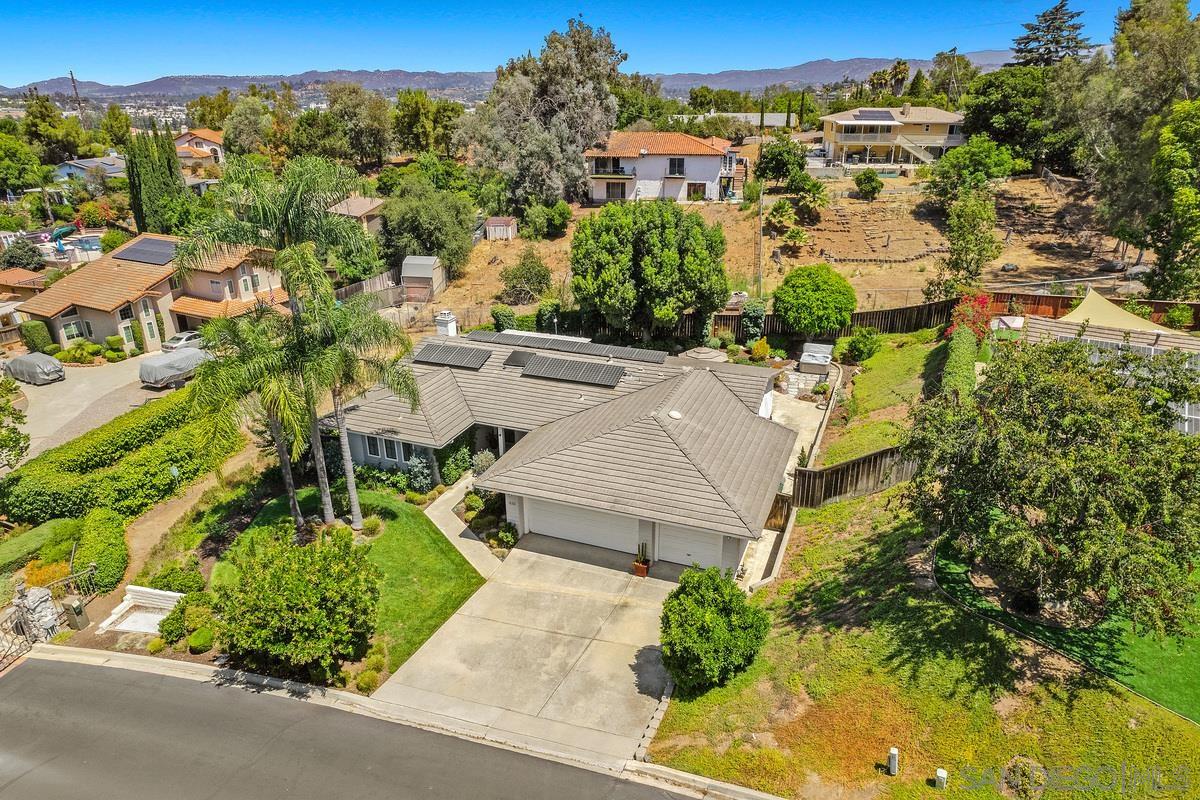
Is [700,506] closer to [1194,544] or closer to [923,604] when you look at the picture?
[923,604]

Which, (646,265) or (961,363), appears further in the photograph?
(646,265)

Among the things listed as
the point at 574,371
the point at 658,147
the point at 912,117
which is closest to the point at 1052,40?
the point at 912,117

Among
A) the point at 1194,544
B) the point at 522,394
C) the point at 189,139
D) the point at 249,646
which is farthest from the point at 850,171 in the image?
the point at 189,139

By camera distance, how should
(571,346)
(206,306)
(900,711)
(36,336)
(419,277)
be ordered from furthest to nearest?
(419,277), (206,306), (36,336), (571,346), (900,711)

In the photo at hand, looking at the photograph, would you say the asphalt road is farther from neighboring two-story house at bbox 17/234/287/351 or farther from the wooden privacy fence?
neighboring two-story house at bbox 17/234/287/351

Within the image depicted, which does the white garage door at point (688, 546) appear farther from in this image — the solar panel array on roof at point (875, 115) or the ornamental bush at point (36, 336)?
the solar panel array on roof at point (875, 115)

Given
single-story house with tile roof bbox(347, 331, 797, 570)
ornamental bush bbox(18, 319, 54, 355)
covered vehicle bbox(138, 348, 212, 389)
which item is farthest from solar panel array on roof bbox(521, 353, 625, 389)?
ornamental bush bbox(18, 319, 54, 355)

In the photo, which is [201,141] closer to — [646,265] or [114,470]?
[646,265]
